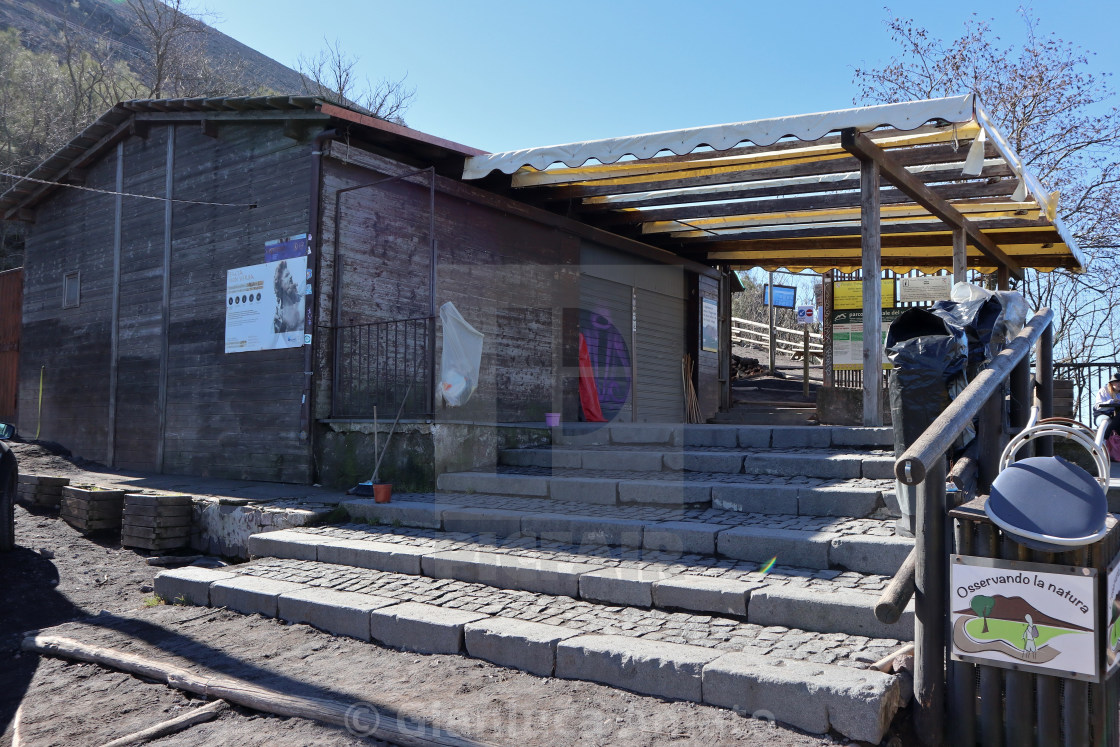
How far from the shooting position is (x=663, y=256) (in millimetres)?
12602

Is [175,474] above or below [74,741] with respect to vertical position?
above

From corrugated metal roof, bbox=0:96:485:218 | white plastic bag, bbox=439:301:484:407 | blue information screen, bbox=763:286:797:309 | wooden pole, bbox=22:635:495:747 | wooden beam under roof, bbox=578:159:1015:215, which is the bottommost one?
wooden pole, bbox=22:635:495:747

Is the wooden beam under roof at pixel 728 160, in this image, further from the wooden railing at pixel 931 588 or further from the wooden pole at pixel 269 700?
the wooden pole at pixel 269 700

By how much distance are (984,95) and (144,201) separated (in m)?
16.0

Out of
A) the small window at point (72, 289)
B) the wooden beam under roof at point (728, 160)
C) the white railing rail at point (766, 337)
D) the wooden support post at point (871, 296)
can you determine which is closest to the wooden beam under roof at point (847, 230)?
the wooden beam under roof at point (728, 160)

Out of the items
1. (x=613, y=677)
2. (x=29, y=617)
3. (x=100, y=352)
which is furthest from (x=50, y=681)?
(x=100, y=352)

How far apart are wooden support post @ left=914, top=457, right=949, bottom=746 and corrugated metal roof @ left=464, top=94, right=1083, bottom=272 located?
3985mm

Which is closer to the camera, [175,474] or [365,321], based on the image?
[365,321]

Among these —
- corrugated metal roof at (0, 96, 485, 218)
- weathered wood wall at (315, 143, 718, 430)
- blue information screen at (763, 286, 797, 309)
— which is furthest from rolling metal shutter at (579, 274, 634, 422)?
blue information screen at (763, 286, 797, 309)

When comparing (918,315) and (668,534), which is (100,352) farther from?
(918,315)

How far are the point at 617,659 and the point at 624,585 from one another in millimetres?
887

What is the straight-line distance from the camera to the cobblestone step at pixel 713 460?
5.97 metres

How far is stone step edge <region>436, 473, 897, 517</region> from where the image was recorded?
17.7 feet

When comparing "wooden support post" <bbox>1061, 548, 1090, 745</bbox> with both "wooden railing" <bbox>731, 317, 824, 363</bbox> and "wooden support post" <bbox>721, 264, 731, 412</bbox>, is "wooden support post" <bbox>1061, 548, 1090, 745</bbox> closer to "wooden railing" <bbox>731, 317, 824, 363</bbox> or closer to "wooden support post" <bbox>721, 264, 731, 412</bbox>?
"wooden support post" <bbox>721, 264, 731, 412</bbox>
